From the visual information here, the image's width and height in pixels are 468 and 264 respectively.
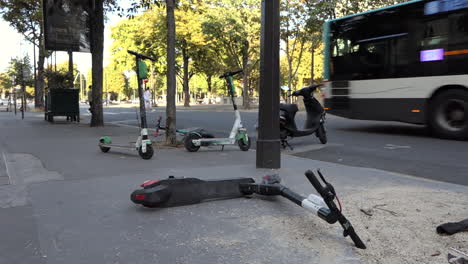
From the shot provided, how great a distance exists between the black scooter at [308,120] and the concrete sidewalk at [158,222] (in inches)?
91.8

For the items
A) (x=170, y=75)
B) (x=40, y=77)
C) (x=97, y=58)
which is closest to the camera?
(x=170, y=75)

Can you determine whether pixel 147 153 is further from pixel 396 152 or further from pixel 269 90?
pixel 396 152

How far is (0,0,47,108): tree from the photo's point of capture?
86.1 feet

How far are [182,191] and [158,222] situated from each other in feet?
1.68

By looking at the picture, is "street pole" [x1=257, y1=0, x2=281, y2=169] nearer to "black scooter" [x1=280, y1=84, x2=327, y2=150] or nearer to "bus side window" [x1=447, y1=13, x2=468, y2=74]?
"black scooter" [x1=280, y1=84, x2=327, y2=150]

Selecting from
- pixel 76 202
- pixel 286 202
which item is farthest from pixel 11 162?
pixel 286 202

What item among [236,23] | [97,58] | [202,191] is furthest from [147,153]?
[236,23]

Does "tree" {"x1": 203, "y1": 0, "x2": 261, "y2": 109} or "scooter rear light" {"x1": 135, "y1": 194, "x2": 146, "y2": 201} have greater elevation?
"tree" {"x1": 203, "y1": 0, "x2": 261, "y2": 109}

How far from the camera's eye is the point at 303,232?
3273 mm

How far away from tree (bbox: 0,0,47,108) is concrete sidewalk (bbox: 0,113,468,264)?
22.7 metres

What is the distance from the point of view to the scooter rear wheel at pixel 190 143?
7.99 m

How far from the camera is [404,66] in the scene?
10391mm

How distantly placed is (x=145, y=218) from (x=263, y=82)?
10.1 feet

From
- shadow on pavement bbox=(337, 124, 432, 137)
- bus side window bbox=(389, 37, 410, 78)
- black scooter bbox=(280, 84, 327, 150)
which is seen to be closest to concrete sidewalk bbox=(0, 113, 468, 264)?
black scooter bbox=(280, 84, 327, 150)
